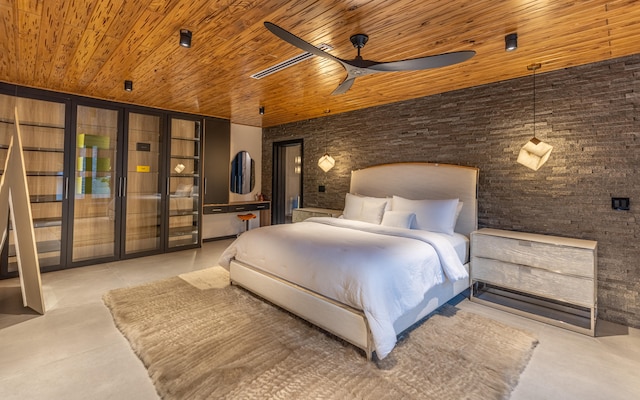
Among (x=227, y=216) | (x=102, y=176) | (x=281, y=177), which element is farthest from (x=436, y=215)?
(x=102, y=176)

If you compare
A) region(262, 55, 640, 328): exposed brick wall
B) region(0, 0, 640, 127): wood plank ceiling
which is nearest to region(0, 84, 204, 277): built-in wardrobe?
Result: region(0, 0, 640, 127): wood plank ceiling

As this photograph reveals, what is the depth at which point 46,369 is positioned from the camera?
6.85 ft

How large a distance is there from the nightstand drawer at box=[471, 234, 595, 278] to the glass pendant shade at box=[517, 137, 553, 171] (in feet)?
2.84

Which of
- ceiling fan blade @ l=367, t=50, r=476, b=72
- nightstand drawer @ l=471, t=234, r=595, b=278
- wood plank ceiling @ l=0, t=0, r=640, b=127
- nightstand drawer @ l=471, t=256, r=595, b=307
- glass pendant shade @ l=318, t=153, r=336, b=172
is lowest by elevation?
nightstand drawer @ l=471, t=256, r=595, b=307

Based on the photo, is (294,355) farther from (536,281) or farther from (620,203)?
(620,203)


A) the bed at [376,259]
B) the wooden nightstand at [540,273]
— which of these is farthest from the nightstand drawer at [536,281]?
the bed at [376,259]

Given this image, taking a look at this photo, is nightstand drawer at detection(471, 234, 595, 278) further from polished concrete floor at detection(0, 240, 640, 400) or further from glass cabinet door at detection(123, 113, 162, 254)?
glass cabinet door at detection(123, 113, 162, 254)

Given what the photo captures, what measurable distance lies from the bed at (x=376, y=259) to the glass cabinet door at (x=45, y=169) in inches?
110

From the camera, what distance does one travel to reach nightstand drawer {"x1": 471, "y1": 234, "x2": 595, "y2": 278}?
8.86 feet

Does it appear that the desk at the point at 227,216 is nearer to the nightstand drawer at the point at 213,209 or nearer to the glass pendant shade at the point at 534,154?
the nightstand drawer at the point at 213,209

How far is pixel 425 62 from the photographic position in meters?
2.20

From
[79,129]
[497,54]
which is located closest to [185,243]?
[79,129]

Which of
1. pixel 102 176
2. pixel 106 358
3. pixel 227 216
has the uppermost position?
pixel 102 176

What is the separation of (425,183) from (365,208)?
898 mm
